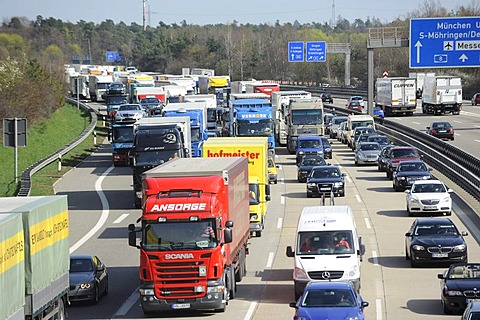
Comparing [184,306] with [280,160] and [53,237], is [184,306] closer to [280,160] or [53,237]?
[53,237]

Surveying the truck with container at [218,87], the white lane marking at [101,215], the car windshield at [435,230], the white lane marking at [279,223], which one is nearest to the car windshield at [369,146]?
the white lane marking at [101,215]

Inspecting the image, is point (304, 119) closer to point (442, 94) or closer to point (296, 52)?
point (442, 94)

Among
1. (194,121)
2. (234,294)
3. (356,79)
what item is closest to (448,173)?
(194,121)

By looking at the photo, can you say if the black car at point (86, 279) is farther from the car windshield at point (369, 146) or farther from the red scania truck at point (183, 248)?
the car windshield at point (369, 146)

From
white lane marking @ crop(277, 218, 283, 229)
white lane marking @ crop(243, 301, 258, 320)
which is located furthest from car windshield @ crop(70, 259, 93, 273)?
white lane marking @ crop(277, 218, 283, 229)

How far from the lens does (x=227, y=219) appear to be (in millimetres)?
24609

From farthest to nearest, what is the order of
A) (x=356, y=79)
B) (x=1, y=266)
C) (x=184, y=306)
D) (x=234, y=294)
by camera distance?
(x=356, y=79)
(x=234, y=294)
(x=184, y=306)
(x=1, y=266)

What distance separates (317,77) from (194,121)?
117 metres

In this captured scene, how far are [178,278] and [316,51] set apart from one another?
7855 cm

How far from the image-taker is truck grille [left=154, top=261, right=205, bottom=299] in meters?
23.4

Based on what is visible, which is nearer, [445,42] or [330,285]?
[330,285]

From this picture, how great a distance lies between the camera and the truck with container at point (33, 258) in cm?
1702

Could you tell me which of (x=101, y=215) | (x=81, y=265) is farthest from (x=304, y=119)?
(x=81, y=265)

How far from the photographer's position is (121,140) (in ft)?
187
